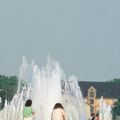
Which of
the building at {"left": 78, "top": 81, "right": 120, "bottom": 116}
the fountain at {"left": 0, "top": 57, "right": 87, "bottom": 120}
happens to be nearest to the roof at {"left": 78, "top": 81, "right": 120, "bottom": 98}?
the building at {"left": 78, "top": 81, "right": 120, "bottom": 116}

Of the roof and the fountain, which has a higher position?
the roof

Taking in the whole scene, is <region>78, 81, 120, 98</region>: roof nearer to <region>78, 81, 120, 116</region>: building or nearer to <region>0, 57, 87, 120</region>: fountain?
<region>78, 81, 120, 116</region>: building

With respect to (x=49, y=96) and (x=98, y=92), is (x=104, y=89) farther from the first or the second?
(x=49, y=96)

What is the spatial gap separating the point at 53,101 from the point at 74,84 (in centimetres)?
587

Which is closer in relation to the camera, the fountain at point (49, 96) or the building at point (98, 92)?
the fountain at point (49, 96)

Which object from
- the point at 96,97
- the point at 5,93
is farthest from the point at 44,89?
the point at 96,97

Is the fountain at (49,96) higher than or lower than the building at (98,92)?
lower

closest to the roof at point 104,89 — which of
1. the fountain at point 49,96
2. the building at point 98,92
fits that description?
the building at point 98,92

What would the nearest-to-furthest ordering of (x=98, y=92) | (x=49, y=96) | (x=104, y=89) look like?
(x=49, y=96) → (x=104, y=89) → (x=98, y=92)

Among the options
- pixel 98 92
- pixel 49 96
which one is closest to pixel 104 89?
pixel 98 92

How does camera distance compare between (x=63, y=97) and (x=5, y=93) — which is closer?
(x=63, y=97)

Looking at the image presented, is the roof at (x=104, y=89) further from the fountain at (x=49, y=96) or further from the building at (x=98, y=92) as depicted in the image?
the fountain at (x=49, y=96)

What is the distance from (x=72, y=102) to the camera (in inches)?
1216

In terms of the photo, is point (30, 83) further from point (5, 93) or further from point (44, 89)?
point (5, 93)
